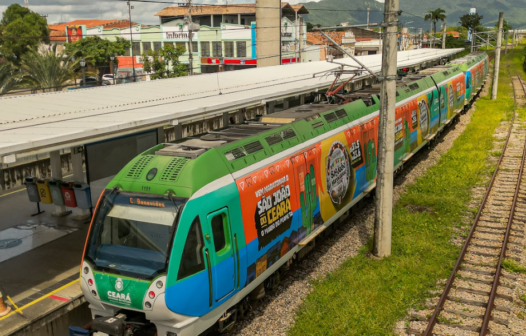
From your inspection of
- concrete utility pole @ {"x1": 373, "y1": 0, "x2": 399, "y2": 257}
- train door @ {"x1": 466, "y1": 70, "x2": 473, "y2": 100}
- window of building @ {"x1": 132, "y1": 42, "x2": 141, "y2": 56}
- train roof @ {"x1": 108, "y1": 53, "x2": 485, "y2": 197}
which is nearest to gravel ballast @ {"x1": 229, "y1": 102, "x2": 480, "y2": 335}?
concrete utility pole @ {"x1": 373, "y1": 0, "x2": 399, "y2": 257}

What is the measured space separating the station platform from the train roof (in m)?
3.08

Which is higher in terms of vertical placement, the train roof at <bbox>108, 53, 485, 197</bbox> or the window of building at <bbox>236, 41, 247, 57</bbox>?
the window of building at <bbox>236, 41, 247, 57</bbox>

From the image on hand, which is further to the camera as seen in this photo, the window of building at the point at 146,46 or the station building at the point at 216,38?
the window of building at the point at 146,46

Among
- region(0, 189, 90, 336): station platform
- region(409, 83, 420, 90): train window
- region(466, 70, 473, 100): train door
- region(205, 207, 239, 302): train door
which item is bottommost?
region(0, 189, 90, 336): station platform

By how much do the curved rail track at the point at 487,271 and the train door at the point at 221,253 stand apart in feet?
13.2

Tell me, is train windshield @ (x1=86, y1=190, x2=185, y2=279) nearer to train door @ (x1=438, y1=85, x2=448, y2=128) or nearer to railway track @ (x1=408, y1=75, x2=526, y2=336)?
railway track @ (x1=408, y1=75, x2=526, y2=336)

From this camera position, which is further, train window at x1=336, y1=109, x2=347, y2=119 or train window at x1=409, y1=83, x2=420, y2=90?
train window at x1=409, y1=83, x2=420, y2=90

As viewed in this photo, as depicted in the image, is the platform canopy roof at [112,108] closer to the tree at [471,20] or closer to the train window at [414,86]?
the train window at [414,86]

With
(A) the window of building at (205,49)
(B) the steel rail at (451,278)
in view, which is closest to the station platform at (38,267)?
(B) the steel rail at (451,278)

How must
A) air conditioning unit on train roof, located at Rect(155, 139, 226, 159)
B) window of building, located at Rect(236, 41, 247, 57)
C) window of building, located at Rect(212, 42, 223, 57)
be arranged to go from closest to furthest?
1. air conditioning unit on train roof, located at Rect(155, 139, 226, 159)
2. window of building, located at Rect(236, 41, 247, 57)
3. window of building, located at Rect(212, 42, 223, 57)

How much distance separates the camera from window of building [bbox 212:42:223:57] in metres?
67.8

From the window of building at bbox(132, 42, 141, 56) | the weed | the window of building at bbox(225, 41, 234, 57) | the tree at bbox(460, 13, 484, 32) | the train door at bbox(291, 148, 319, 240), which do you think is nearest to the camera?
the train door at bbox(291, 148, 319, 240)

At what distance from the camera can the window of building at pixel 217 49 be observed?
67.8 m

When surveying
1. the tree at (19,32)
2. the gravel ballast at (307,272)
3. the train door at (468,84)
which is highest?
the tree at (19,32)
